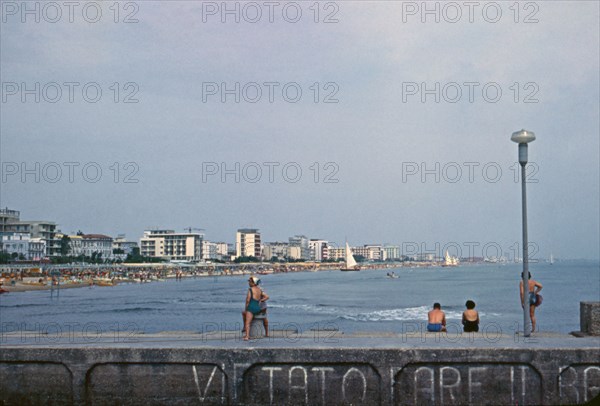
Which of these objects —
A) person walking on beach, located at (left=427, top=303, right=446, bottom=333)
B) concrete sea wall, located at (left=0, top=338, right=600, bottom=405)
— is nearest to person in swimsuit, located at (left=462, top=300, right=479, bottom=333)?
person walking on beach, located at (left=427, top=303, right=446, bottom=333)

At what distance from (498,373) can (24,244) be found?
18374 centimetres

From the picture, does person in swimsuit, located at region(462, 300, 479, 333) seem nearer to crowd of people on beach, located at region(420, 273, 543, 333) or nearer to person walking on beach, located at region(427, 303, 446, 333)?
crowd of people on beach, located at region(420, 273, 543, 333)

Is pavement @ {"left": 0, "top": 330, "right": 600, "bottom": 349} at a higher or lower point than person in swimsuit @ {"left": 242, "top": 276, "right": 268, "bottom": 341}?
lower

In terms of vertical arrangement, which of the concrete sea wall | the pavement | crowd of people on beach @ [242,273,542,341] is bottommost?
the concrete sea wall

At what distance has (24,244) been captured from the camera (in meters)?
178

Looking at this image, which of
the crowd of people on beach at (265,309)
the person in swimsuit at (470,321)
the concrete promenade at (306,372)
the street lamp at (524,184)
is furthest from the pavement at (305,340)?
the person in swimsuit at (470,321)

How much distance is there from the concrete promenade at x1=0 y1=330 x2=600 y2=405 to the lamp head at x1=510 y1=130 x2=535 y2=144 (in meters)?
4.44

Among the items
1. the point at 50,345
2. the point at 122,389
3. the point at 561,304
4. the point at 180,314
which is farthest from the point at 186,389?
the point at 561,304

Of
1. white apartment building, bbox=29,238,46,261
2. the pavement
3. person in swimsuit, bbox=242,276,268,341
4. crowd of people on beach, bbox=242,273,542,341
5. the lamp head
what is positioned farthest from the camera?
white apartment building, bbox=29,238,46,261

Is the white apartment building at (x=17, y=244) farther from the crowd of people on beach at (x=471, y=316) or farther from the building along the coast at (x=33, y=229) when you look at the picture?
the crowd of people on beach at (x=471, y=316)

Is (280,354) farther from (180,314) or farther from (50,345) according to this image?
(180,314)

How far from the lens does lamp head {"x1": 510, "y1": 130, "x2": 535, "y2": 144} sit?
1478 cm

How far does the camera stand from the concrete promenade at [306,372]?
12195 mm

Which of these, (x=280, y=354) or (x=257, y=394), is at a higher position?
(x=280, y=354)
